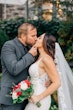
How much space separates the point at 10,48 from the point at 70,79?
99cm

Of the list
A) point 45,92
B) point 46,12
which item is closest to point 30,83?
point 45,92

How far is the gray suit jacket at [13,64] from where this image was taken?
17.4ft

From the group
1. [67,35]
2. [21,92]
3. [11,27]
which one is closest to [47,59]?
[21,92]

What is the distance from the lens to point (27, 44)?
556 centimetres

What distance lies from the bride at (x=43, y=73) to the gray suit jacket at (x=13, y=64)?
0.12 m

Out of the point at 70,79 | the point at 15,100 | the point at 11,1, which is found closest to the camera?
the point at 15,100

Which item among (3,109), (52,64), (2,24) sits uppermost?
(52,64)

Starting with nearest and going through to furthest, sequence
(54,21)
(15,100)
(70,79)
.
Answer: (15,100)
(70,79)
(54,21)

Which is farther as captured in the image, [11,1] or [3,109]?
[11,1]

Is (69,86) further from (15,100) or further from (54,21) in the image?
(54,21)

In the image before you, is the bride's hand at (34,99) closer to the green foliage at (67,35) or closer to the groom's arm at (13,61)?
the groom's arm at (13,61)

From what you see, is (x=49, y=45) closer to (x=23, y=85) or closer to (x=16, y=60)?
(x=16, y=60)

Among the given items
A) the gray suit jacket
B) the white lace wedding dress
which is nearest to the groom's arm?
the gray suit jacket

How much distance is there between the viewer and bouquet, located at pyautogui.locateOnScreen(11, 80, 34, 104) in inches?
212
